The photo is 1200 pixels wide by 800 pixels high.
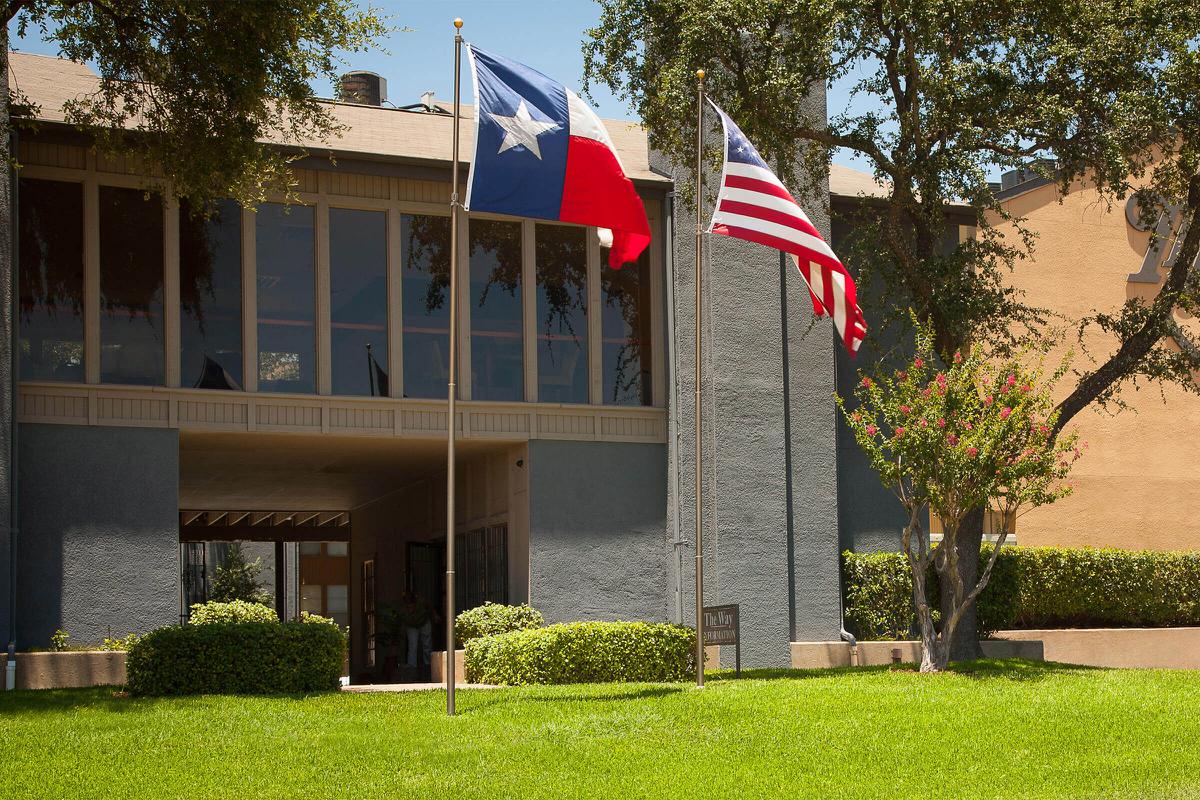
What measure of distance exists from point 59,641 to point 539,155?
895cm

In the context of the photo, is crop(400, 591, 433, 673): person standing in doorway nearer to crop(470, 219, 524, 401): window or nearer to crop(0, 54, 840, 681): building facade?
crop(0, 54, 840, 681): building facade

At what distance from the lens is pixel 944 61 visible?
17031 mm

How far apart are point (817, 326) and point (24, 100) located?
11.6 meters

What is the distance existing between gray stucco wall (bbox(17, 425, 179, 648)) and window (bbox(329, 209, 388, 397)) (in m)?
2.63

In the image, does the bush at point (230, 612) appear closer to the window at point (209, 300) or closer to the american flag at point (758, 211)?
the window at point (209, 300)

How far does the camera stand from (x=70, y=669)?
54.9 feet

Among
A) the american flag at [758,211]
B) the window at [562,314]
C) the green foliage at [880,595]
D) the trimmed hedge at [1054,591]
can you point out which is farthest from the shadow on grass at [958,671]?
the american flag at [758,211]

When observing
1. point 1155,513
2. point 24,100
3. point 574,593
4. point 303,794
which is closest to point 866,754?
point 303,794

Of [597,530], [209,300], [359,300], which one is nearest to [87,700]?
[209,300]

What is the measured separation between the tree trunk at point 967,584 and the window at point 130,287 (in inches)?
427

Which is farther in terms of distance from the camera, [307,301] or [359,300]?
[359,300]

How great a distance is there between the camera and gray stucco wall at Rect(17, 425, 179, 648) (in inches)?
683

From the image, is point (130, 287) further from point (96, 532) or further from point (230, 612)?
point (230, 612)

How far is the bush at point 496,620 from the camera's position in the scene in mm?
19062
